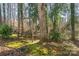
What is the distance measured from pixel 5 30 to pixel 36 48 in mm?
352

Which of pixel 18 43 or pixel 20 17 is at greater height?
pixel 20 17

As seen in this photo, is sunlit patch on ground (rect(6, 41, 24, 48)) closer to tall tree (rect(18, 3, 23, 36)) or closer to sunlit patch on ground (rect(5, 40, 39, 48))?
sunlit patch on ground (rect(5, 40, 39, 48))

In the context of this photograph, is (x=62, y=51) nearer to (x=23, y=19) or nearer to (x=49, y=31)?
(x=49, y=31)

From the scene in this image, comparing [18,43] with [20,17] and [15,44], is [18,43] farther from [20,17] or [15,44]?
[20,17]

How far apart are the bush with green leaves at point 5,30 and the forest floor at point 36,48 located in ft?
0.19

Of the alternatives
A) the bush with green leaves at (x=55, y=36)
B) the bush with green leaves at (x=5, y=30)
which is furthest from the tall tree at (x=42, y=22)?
the bush with green leaves at (x=5, y=30)

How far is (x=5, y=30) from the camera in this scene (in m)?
1.54

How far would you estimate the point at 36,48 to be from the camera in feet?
5.06

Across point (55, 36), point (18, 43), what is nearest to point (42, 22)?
point (55, 36)

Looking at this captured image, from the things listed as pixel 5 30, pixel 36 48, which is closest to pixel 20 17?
pixel 5 30

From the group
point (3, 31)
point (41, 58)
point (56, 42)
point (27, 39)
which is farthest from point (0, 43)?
point (56, 42)

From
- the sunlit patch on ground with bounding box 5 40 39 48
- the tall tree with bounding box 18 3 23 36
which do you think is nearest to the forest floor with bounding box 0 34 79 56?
the sunlit patch on ground with bounding box 5 40 39 48

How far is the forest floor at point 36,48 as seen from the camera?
1530 millimetres

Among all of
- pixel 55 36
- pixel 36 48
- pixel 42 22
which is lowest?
pixel 36 48
